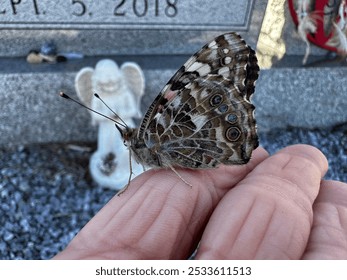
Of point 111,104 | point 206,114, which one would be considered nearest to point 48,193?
point 111,104

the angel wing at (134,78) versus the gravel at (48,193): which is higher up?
the angel wing at (134,78)

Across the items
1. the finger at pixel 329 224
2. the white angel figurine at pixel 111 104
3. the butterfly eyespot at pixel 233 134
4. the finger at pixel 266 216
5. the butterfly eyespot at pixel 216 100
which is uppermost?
the butterfly eyespot at pixel 216 100

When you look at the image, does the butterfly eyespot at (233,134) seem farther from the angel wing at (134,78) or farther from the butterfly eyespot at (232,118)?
the angel wing at (134,78)

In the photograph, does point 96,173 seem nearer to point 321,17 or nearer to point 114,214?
point 114,214

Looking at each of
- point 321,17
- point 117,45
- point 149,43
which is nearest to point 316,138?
point 321,17

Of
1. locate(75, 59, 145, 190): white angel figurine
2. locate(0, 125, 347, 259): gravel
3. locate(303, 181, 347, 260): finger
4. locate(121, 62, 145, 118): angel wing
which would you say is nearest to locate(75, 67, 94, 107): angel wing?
locate(75, 59, 145, 190): white angel figurine

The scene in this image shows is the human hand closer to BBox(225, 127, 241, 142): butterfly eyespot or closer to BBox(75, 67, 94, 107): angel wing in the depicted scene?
BBox(225, 127, 241, 142): butterfly eyespot

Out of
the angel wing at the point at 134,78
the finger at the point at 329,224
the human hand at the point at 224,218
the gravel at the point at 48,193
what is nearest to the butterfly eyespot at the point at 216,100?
the human hand at the point at 224,218

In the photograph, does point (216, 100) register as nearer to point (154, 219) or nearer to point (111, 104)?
point (154, 219)
